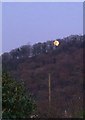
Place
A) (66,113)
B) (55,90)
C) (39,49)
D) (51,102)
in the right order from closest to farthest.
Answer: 1. (66,113)
2. (51,102)
3. (55,90)
4. (39,49)

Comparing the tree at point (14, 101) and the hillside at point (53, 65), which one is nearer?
the tree at point (14, 101)

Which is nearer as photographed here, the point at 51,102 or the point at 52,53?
the point at 51,102

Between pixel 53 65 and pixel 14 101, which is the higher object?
pixel 53 65

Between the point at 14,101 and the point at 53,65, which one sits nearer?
the point at 14,101

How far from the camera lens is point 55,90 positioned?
24.3ft

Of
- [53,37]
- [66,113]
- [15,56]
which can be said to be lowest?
[66,113]

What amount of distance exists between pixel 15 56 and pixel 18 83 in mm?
3668

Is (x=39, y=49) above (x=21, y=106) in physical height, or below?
above

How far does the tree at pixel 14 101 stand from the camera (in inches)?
144

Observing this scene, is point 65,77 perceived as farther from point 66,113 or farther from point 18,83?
point 18,83

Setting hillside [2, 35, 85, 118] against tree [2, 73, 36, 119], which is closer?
tree [2, 73, 36, 119]

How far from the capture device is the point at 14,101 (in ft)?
12.3

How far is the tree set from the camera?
366cm

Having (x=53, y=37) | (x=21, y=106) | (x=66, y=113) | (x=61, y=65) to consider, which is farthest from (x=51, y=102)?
(x=53, y=37)
